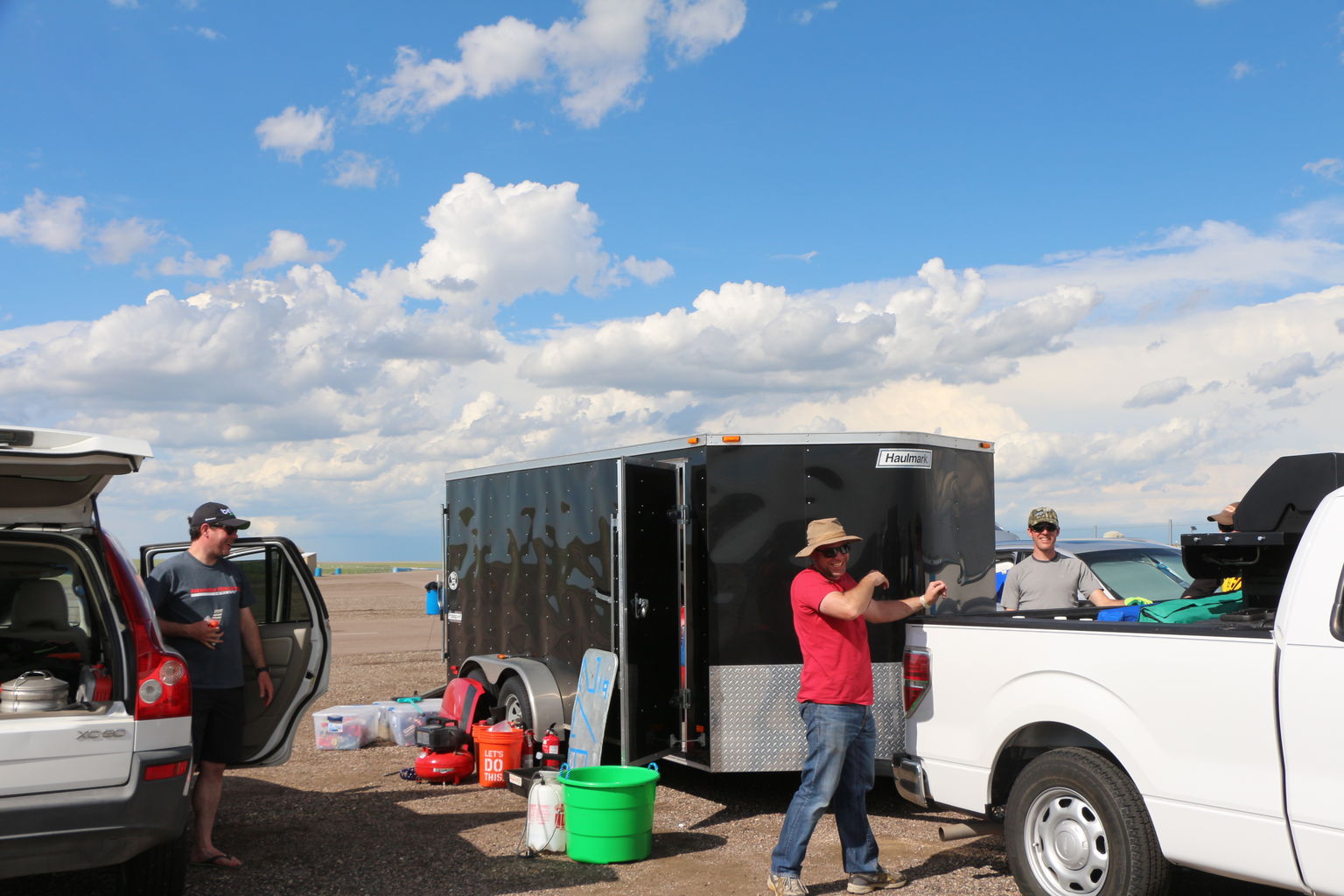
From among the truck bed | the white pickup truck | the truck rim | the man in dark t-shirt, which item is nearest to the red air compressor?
the man in dark t-shirt

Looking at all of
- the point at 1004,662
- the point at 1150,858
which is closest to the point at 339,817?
the point at 1004,662

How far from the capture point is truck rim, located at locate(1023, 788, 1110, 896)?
16.8ft

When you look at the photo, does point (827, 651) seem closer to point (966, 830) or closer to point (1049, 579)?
point (966, 830)

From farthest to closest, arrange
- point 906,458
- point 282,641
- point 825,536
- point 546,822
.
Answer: point 906,458
point 282,641
point 546,822
point 825,536

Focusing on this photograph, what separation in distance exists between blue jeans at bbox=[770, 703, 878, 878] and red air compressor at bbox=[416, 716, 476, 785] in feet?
12.1

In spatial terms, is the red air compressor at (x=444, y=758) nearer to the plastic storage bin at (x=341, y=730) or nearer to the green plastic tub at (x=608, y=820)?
the plastic storage bin at (x=341, y=730)

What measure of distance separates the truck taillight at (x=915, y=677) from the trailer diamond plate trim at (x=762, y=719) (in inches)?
58.3

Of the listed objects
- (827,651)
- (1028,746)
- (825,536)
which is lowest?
(1028,746)

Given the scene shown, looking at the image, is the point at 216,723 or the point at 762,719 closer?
the point at 216,723

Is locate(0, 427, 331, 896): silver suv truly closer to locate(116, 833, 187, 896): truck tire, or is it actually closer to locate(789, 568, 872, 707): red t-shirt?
locate(116, 833, 187, 896): truck tire

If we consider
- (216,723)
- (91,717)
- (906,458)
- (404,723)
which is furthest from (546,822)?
(404,723)

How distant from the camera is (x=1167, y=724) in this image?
15.8 feet

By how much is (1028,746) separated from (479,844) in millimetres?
3337

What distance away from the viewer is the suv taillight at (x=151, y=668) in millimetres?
4926
